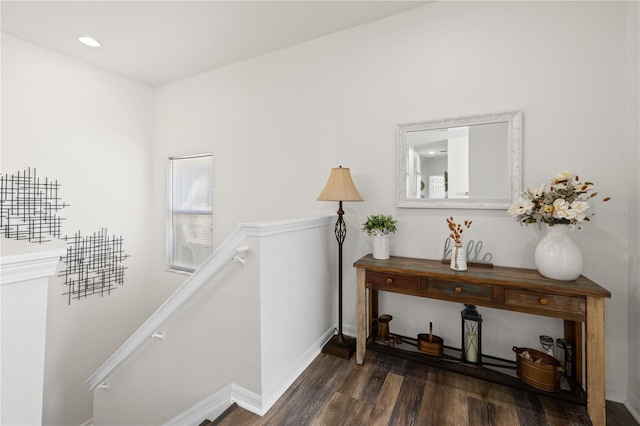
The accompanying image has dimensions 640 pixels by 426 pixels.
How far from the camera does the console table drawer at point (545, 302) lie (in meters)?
1.56

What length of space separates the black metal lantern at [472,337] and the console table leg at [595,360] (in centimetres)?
55

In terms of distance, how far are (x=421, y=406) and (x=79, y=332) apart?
11.6ft

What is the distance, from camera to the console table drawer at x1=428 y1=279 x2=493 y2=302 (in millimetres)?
1761

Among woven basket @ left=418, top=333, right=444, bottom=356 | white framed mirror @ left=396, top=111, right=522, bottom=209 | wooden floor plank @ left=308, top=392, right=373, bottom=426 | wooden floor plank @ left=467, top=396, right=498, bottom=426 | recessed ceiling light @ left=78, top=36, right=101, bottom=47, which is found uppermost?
recessed ceiling light @ left=78, top=36, right=101, bottom=47

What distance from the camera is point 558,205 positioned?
5.37ft

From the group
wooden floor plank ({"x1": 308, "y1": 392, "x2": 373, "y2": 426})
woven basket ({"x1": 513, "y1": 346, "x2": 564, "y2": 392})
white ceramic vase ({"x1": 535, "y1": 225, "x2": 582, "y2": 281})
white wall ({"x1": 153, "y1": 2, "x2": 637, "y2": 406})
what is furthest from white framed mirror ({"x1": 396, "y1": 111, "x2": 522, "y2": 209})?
wooden floor plank ({"x1": 308, "y1": 392, "x2": 373, "y2": 426})

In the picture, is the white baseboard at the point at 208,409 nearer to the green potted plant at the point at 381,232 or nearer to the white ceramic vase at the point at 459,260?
the green potted plant at the point at 381,232

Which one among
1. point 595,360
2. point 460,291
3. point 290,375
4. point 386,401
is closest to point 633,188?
point 595,360

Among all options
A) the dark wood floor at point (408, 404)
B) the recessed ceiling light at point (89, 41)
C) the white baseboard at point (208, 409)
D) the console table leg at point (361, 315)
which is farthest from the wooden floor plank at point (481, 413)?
the recessed ceiling light at point (89, 41)

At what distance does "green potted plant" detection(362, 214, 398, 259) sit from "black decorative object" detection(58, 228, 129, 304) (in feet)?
10.2

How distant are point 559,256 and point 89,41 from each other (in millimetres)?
4230

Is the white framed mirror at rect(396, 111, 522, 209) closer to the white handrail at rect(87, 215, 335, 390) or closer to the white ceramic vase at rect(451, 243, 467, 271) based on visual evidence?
the white ceramic vase at rect(451, 243, 467, 271)

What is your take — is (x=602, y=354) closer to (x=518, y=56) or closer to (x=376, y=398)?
(x=376, y=398)

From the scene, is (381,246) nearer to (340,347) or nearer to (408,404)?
(340,347)
